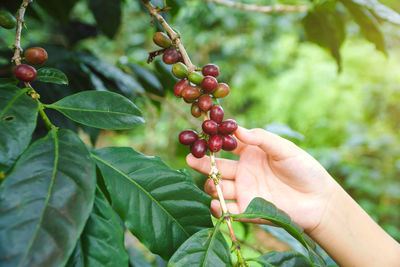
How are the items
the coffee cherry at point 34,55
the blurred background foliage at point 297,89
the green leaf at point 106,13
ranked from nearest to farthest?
the coffee cherry at point 34,55, the green leaf at point 106,13, the blurred background foliage at point 297,89

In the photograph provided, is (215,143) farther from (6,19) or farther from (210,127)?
(6,19)

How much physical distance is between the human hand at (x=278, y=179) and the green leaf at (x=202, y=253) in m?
0.38

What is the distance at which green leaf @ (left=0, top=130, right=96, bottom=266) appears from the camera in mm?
352

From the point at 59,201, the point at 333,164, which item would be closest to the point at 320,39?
the point at 59,201

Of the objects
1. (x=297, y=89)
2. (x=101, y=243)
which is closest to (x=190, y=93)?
(x=101, y=243)

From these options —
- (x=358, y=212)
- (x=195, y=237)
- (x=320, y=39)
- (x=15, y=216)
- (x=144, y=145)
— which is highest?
(x=320, y=39)

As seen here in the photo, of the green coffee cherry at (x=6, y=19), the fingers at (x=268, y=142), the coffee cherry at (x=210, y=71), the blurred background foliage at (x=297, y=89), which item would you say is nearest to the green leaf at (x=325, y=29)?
the fingers at (x=268, y=142)

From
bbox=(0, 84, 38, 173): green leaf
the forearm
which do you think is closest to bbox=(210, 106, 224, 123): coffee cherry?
bbox=(0, 84, 38, 173): green leaf

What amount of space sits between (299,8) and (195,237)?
1.41 metres

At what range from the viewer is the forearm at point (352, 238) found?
39.2 inches

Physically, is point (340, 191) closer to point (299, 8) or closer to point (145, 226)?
point (145, 226)

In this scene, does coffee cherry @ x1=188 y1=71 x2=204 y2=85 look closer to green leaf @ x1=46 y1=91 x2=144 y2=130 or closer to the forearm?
green leaf @ x1=46 y1=91 x2=144 y2=130

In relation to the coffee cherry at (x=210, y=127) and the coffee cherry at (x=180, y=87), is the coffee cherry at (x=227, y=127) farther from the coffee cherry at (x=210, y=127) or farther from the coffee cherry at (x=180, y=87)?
the coffee cherry at (x=180, y=87)

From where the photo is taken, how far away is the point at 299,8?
1467 mm
